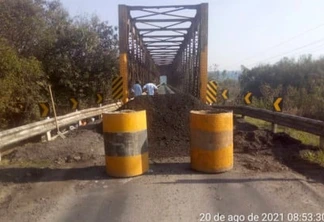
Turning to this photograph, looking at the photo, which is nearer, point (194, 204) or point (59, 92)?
point (194, 204)

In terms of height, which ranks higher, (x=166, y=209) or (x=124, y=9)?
(x=124, y=9)

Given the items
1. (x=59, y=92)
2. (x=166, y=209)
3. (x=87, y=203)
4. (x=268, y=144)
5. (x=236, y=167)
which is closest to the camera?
A: (x=166, y=209)

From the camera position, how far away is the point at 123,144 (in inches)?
238

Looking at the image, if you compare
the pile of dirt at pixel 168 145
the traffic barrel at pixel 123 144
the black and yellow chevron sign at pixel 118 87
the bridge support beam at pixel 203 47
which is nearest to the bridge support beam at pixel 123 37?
the black and yellow chevron sign at pixel 118 87

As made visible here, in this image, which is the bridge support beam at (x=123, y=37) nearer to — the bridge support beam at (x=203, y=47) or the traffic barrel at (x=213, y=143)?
the bridge support beam at (x=203, y=47)

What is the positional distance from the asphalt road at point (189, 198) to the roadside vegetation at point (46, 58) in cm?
1004

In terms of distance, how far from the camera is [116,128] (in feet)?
19.8

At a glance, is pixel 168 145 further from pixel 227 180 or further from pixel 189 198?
pixel 189 198

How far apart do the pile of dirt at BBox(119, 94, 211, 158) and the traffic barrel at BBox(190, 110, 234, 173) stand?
1399 millimetres

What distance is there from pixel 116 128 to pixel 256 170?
251 cm

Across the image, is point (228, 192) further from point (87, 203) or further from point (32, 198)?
point (32, 198)

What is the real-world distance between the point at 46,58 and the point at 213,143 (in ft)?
61.1

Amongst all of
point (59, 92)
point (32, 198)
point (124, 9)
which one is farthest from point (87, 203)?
point (59, 92)

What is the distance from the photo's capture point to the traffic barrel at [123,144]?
6016mm
